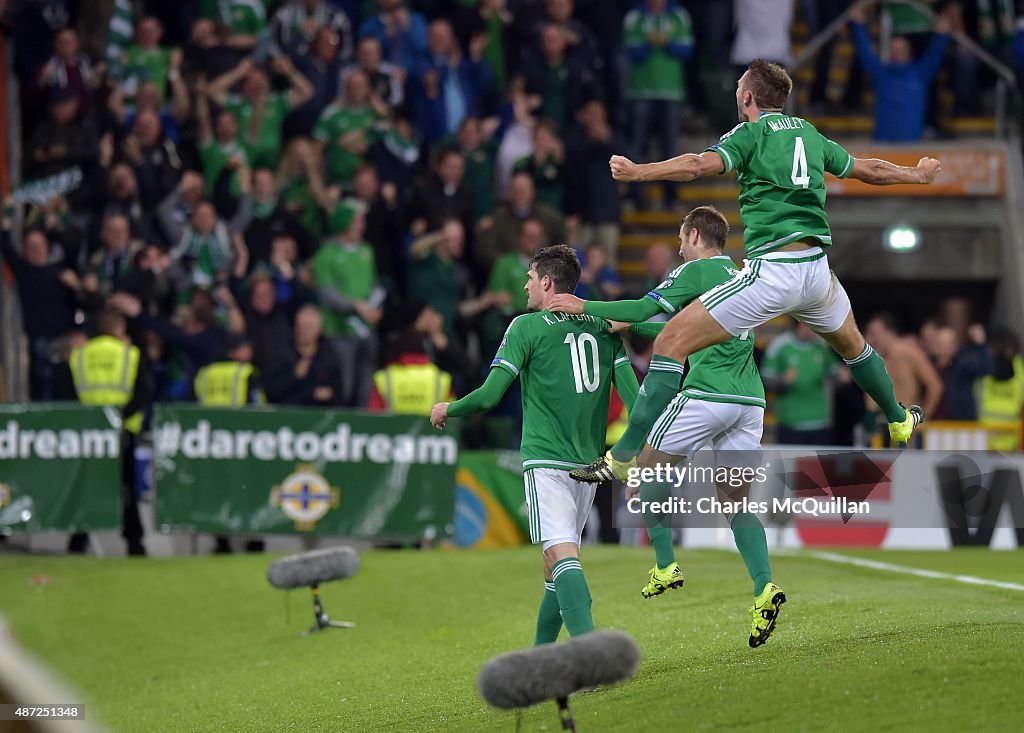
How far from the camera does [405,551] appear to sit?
17109mm

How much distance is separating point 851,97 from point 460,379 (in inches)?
337

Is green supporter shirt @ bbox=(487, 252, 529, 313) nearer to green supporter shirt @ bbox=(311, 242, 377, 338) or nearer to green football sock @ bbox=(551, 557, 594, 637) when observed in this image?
green supporter shirt @ bbox=(311, 242, 377, 338)

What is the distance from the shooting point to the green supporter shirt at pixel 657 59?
21.0 meters

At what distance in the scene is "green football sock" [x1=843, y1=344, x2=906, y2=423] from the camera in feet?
31.0

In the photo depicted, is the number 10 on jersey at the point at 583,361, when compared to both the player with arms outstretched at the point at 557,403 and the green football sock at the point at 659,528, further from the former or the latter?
the green football sock at the point at 659,528

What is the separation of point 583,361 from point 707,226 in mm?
1386

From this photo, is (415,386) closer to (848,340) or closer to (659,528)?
(659,528)

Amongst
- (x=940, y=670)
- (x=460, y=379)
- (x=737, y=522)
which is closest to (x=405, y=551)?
(x=460, y=379)

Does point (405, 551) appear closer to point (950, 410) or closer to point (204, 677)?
point (204, 677)

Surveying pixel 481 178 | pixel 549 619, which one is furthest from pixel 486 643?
pixel 481 178

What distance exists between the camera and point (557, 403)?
28.4 ft

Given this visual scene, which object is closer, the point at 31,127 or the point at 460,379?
the point at 460,379

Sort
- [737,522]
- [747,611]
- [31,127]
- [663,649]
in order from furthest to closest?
[31,127] < [747,611] < [663,649] < [737,522]

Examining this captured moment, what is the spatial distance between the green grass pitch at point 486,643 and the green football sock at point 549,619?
1.31 feet
